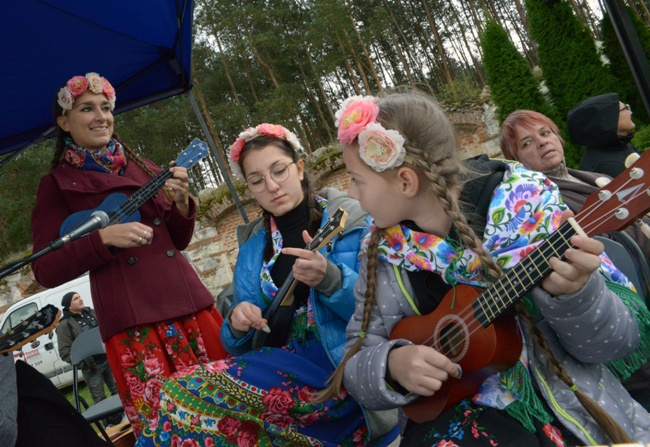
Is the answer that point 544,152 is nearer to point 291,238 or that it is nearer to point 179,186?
point 291,238

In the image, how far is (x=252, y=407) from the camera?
1.99m

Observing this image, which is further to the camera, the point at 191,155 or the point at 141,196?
the point at 191,155

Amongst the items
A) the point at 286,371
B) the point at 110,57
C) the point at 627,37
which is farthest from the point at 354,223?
the point at 110,57

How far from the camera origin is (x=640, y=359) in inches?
57.8

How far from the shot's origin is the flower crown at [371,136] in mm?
1532

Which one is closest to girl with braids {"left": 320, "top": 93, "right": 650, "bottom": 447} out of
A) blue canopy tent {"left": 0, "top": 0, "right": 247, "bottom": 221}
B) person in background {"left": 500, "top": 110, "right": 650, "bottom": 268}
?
person in background {"left": 500, "top": 110, "right": 650, "bottom": 268}

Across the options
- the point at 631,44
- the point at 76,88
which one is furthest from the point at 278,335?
the point at 631,44

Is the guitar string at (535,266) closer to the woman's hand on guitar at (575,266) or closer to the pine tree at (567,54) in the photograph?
the woman's hand on guitar at (575,266)

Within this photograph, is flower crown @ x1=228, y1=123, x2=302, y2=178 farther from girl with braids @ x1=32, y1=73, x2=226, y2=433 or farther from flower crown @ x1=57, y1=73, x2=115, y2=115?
flower crown @ x1=57, y1=73, x2=115, y2=115

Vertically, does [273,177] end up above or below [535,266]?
above

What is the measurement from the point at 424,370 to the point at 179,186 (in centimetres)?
161

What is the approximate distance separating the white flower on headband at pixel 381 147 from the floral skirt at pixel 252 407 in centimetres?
91

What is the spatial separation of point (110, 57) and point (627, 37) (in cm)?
280

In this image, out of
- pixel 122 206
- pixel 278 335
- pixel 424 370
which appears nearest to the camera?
pixel 424 370
